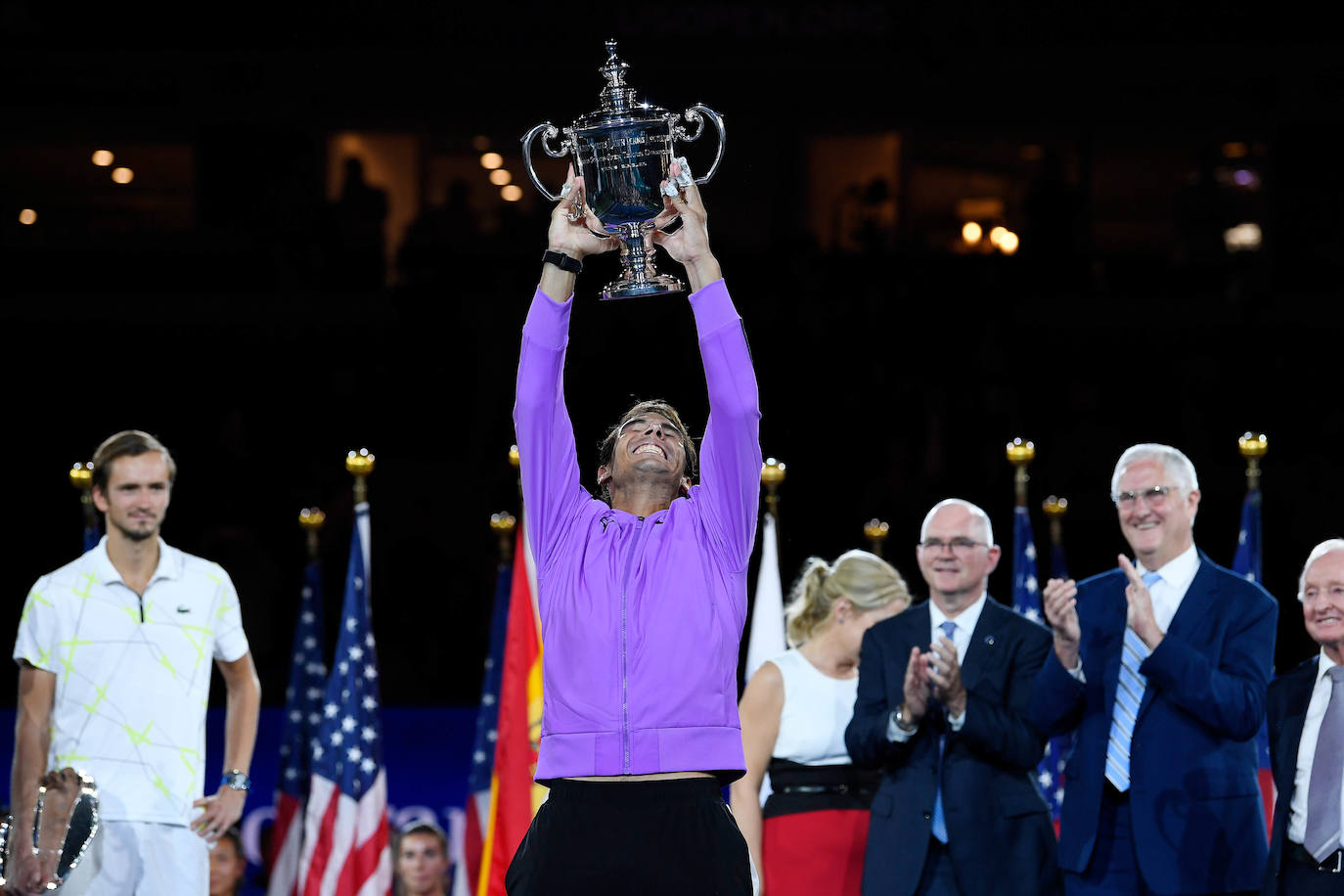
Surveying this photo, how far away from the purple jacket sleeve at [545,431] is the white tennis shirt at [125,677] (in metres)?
1.79

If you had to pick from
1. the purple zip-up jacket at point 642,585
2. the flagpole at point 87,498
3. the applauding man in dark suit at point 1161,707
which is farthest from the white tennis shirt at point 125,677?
the applauding man in dark suit at point 1161,707

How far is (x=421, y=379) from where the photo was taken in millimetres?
9469

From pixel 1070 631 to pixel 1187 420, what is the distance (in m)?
5.61

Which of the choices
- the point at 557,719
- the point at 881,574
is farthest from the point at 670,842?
the point at 881,574

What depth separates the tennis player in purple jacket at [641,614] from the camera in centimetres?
255

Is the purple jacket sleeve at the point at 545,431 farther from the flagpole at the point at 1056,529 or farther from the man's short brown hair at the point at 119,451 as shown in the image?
the flagpole at the point at 1056,529

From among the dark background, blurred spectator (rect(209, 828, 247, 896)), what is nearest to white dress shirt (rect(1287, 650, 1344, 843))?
blurred spectator (rect(209, 828, 247, 896))

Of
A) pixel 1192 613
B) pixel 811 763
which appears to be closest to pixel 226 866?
pixel 811 763

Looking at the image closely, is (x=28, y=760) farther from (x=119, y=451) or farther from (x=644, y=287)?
(x=644, y=287)

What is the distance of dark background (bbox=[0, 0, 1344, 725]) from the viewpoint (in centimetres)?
875

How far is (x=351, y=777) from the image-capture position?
5.77 m

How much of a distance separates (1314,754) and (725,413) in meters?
1.78

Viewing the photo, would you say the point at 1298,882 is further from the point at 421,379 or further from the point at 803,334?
the point at 421,379

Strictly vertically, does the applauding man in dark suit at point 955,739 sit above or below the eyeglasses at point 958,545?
below
